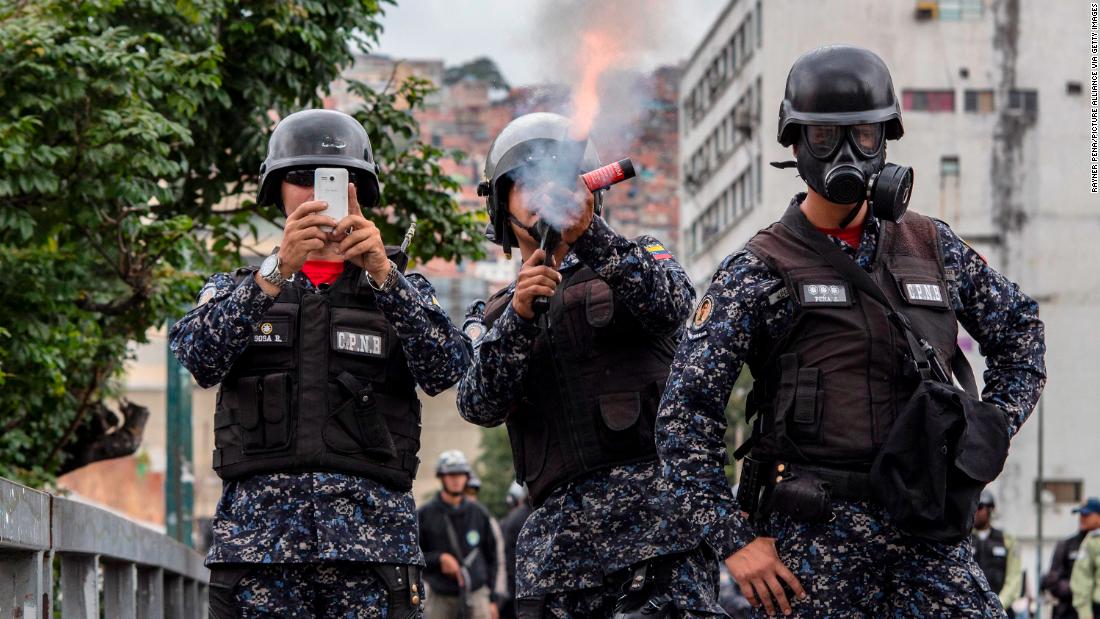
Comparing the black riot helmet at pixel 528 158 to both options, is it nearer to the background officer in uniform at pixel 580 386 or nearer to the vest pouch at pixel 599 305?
the background officer in uniform at pixel 580 386

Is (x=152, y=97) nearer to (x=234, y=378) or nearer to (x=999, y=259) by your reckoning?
(x=234, y=378)

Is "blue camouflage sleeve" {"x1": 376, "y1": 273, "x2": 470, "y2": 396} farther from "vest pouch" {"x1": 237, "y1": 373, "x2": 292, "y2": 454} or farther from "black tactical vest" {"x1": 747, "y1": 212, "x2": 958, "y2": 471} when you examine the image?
"black tactical vest" {"x1": 747, "y1": 212, "x2": 958, "y2": 471}

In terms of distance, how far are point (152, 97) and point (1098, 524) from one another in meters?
12.1

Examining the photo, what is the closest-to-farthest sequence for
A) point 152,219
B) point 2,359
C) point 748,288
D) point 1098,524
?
point 748,288
point 2,359
point 152,219
point 1098,524

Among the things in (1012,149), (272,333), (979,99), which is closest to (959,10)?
(979,99)

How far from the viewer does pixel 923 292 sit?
5.08 m

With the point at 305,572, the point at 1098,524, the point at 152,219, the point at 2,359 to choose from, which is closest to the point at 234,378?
the point at 305,572

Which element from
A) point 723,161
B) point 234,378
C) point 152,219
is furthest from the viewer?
point 723,161

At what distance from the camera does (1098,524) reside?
18953mm

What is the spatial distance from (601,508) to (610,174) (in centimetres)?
115

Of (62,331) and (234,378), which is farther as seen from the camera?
(62,331)

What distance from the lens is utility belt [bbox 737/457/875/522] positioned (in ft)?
16.0

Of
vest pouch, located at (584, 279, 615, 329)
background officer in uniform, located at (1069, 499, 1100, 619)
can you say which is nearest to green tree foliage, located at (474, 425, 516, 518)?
background officer in uniform, located at (1069, 499, 1100, 619)

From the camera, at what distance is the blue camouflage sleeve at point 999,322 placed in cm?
529
